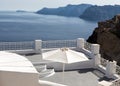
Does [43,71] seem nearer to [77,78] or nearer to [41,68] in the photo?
[41,68]

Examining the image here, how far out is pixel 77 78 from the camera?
51.3 ft

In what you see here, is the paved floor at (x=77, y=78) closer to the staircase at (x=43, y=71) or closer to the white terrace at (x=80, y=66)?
the white terrace at (x=80, y=66)

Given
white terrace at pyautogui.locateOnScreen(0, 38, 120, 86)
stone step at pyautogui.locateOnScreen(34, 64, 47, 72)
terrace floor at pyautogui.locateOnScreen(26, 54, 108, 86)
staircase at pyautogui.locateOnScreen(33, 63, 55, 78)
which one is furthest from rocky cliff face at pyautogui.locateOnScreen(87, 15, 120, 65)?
stone step at pyautogui.locateOnScreen(34, 64, 47, 72)

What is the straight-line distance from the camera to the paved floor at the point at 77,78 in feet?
48.3

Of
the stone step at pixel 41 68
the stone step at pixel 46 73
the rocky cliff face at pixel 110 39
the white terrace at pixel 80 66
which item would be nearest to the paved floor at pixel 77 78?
the white terrace at pixel 80 66

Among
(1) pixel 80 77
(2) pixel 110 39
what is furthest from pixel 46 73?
(2) pixel 110 39

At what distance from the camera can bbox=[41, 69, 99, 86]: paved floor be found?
48.3 ft

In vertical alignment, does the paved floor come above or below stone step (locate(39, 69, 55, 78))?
below

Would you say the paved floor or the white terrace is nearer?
the paved floor

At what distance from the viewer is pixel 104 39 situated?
Answer: 146ft

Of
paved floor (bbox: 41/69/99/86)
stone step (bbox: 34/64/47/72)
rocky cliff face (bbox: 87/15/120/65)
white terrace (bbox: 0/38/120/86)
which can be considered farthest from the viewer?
rocky cliff face (bbox: 87/15/120/65)

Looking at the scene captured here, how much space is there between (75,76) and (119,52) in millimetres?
25347

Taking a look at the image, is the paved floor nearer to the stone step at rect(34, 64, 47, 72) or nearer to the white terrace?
the white terrace

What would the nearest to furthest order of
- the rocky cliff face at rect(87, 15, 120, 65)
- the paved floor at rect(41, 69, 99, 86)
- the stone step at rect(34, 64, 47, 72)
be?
1. the paved floor at rect(41, 69, 99, 86)
2. the stone step at rect(34, 64, 47, 72)
3. the rocky cliff face at rect(87, 15, 120, 65)
